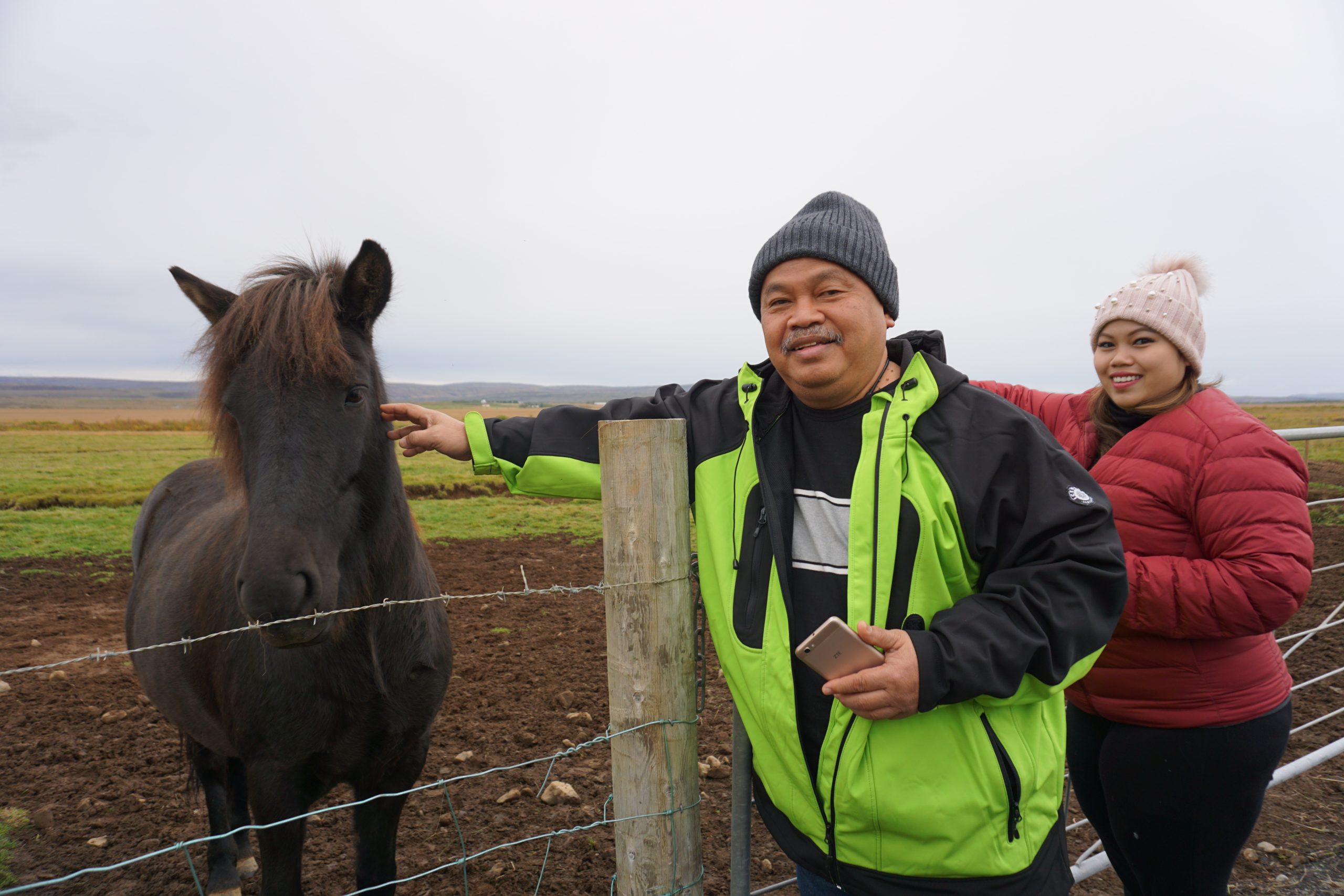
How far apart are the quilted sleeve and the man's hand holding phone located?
1034 mm

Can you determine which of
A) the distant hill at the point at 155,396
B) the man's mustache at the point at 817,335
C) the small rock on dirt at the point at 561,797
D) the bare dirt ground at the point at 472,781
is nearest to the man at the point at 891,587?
the man's mustache at the point at 817,335

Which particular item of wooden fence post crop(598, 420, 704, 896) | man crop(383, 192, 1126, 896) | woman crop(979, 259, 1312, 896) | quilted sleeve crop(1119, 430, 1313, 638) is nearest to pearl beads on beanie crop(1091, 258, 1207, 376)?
woman crop(979, 259, 1312, 896)

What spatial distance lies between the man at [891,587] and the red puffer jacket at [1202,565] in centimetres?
55

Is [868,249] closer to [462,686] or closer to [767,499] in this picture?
[767,499]

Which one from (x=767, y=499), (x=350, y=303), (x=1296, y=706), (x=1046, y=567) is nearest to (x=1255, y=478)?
(x=1046, y=567)

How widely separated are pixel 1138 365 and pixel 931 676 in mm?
1454

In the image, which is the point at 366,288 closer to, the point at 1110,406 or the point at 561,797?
the point at 1110,406

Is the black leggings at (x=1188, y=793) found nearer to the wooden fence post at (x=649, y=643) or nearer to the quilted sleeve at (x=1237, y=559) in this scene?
the quilted sleeve at (x=1237, y=559)

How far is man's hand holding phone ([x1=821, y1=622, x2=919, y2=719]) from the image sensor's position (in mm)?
1378

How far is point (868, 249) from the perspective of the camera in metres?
1.76

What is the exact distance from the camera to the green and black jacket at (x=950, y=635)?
1.45 meters

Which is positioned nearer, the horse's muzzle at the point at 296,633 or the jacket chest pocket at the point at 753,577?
the jacket chest pocket at the point at 753,577

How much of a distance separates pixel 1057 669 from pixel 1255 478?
1057 millimetres

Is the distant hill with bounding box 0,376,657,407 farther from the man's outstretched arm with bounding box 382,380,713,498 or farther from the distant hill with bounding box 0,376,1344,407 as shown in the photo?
the man's outstretched arm with bounding box 382,380,713,498
